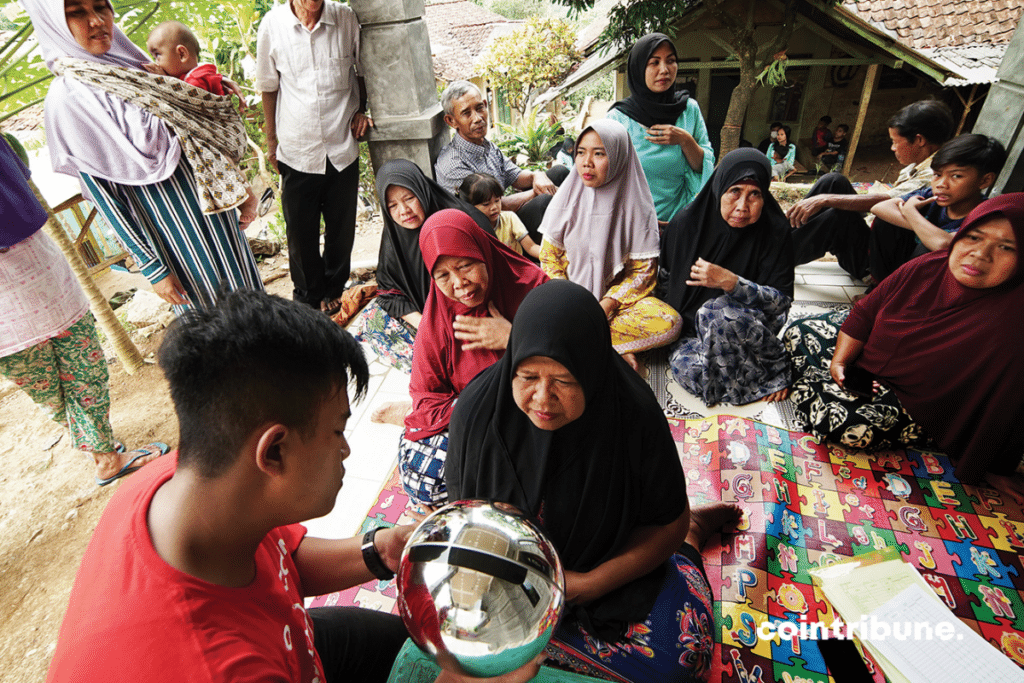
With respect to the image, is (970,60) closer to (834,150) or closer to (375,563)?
(834,150)

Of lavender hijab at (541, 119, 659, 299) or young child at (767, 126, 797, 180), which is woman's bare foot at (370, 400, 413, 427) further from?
young child at (767, 126, 797, 180)

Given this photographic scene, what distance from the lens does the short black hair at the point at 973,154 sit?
2.90m

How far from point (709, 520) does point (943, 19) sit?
9659mm

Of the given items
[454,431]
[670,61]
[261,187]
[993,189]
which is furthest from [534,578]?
[261,187]

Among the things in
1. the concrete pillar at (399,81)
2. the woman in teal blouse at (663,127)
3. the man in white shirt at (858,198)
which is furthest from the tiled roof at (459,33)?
the man in white shirt at (858,198)

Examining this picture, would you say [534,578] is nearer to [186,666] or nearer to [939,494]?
[186,666]

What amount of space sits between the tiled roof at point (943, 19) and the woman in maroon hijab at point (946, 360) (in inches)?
301

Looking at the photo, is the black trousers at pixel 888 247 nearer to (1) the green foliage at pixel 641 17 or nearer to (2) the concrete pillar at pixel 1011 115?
(2) the concrete pillar at pixel 1011 115

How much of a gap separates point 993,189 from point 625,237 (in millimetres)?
2380

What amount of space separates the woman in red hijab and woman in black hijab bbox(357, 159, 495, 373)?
2.15ft

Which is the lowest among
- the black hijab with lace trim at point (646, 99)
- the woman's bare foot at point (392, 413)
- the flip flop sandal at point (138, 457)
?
the flip flop sandal at point (138, 457)

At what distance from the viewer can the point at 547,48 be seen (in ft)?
31.0

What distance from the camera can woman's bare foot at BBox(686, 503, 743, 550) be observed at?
198 cm

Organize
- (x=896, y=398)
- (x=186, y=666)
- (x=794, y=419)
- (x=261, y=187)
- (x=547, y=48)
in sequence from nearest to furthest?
(x=186, y=666) → (x=896, y=398) → (x=794, y=419) → (x=261, y=187) → (x=547, y=48)
